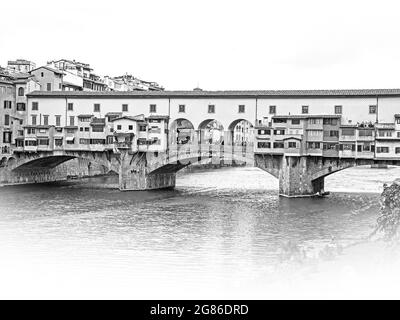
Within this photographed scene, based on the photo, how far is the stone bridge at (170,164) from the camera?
25.6m

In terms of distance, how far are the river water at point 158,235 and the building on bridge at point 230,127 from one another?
1594 millimetres

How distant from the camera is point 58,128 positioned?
30641 millimetres

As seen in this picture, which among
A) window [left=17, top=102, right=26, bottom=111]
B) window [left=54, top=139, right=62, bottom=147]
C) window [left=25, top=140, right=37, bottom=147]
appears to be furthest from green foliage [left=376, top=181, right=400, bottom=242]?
window [left=17, top=102, right=26, bottom=111]

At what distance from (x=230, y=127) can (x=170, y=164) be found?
360 centimetres

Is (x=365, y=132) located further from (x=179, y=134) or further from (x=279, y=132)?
(x=179, y=134)

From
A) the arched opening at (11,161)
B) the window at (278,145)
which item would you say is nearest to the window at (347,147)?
the window at (278,145)

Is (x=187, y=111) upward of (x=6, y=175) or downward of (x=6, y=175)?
upward

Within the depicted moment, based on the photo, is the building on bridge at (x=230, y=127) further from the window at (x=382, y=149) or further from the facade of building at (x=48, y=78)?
the facade of building at (x=48, y=78)

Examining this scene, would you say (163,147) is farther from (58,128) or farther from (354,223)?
(354,223)

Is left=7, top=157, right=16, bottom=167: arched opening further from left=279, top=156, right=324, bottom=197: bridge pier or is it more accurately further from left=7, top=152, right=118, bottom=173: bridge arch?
left=279, top=156, right=324, bottom=197: bridge pier

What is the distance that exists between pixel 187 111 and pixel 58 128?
7293 millimetres

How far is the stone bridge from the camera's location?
25.6 m

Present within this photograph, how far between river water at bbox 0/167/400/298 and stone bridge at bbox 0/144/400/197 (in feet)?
3.84
